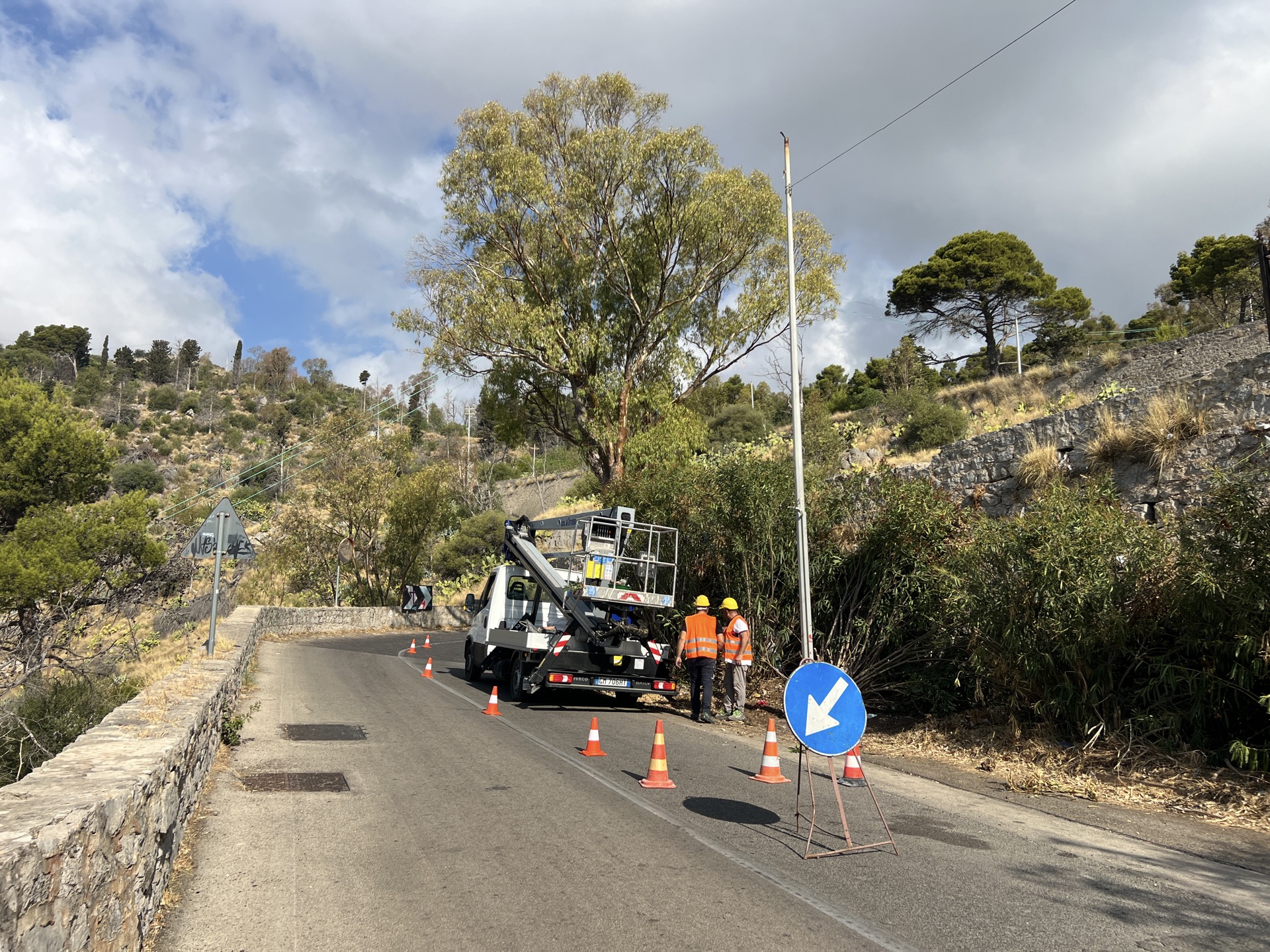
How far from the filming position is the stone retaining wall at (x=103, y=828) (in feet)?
9.73

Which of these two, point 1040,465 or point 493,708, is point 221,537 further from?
point 1040,465

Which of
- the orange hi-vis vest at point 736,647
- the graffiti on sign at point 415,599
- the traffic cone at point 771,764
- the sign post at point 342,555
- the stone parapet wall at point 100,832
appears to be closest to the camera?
the stone parapet wall at point 100,832

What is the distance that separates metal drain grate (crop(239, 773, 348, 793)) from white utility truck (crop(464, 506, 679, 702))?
5.45m

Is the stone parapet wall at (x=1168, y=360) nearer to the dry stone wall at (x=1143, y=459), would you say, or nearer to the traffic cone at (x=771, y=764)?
the dry stone wall at (x=1143, y=459)

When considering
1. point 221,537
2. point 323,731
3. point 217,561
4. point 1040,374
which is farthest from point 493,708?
point 1040,374

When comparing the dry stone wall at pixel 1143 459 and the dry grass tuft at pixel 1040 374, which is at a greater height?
the dry grass tuft at pixel 1040 374

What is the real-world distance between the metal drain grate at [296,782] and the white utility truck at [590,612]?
5.45 metres

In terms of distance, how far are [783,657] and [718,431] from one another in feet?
127

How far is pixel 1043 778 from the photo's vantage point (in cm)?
827

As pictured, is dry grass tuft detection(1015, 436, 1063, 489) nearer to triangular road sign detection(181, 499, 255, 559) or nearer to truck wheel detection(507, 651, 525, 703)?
truck wheel detection(507, 651, 525, 703)

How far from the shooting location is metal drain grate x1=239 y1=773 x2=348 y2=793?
7734 mm

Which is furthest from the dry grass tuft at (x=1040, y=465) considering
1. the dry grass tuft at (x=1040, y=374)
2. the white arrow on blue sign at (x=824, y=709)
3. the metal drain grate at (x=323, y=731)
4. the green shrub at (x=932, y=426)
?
the dry grass tuft at (x=1040, y=374)

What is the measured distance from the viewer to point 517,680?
48.2 feet

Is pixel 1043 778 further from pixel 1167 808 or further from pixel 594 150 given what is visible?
pixel 594 150
